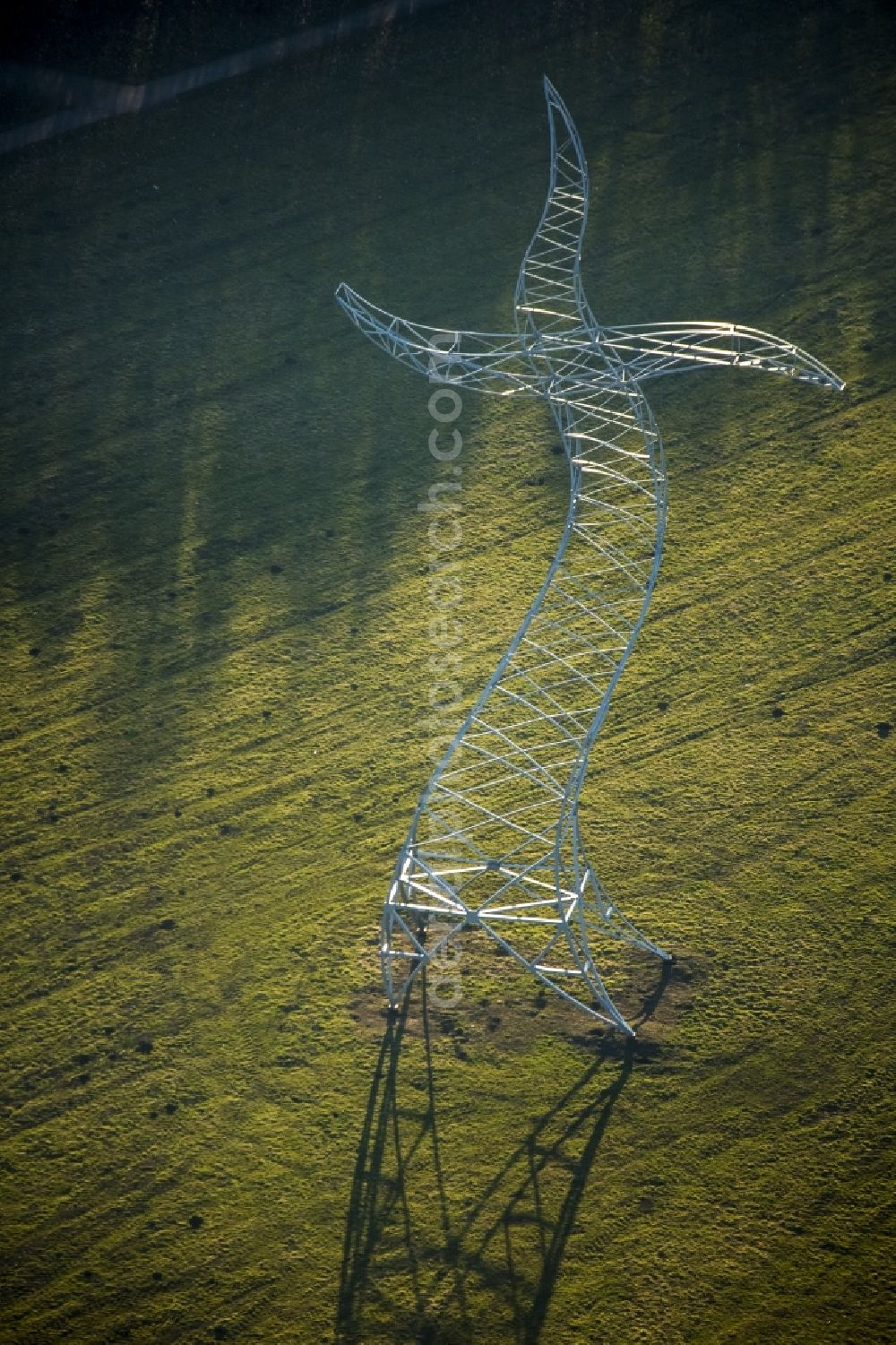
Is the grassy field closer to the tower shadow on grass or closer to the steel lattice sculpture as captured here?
the tower shadow on grass

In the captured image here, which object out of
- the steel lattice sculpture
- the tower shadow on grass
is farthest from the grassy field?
the steel lattice sculpture

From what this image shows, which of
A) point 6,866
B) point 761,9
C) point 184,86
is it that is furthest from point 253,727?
point 761,9

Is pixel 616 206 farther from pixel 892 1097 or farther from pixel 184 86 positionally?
pixel 892 1097

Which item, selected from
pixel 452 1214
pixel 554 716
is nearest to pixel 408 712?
pixel 554 716

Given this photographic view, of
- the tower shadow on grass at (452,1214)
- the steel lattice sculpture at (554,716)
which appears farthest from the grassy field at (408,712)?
the steel lattice sculpture at (554,716)

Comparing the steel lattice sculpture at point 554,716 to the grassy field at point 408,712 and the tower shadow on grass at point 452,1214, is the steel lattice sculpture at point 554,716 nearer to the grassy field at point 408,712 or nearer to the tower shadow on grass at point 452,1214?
the grassy field at point 408,712
